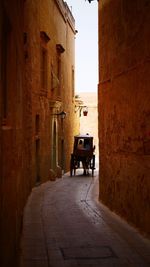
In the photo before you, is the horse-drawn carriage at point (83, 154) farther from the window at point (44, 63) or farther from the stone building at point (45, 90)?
the window at point (44, 63)

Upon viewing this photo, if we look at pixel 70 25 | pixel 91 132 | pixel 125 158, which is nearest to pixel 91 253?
pixel 125 158

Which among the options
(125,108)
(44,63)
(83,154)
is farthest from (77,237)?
(83,154)

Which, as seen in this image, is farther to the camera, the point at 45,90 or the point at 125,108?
the point at 45,90

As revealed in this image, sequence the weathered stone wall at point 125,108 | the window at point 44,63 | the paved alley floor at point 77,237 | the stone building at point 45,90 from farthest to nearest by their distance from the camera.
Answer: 1. the window at point 44,63
2. the stone building at point 45,90
3. the weathered stone wall at point 125,108
4. the paved alley floor at point 77,237

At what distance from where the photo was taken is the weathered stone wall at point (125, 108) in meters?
9.21

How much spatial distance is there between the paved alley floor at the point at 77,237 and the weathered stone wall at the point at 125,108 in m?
0.45

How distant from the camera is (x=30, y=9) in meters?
15.4

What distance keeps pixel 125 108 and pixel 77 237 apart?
3.26 m

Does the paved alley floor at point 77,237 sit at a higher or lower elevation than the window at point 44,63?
lower

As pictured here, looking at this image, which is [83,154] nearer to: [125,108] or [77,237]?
[125,108]

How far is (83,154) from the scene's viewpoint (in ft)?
76.1

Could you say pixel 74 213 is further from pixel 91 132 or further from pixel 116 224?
pixel 91 132

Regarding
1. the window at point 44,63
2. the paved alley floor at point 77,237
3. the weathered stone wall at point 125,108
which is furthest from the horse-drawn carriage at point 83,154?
the weathered stone wall at point 125,108

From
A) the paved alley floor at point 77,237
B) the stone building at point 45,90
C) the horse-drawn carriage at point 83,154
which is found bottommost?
the paved alley floor at point 77,237
